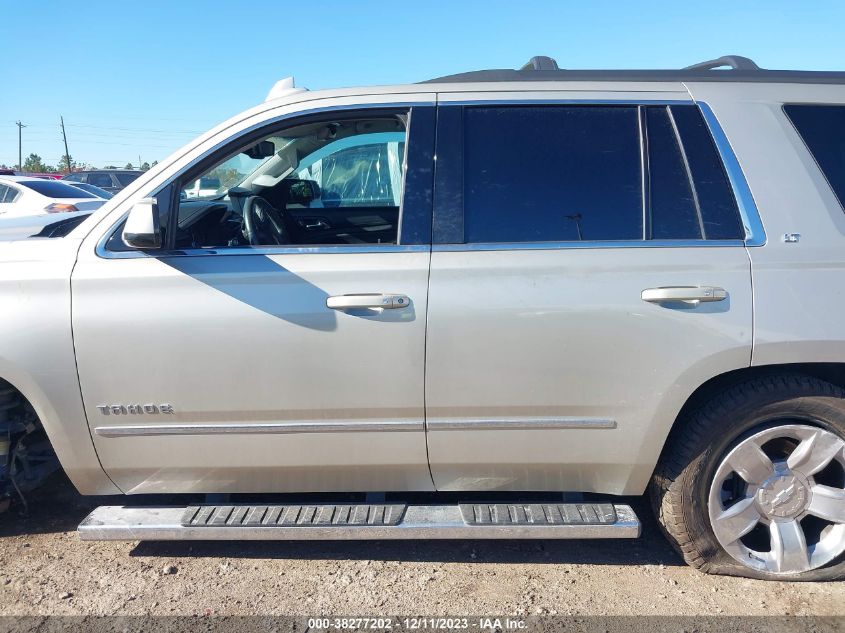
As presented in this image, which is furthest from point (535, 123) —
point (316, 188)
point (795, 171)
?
point (316, 188)

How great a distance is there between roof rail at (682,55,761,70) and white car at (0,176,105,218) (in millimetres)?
9804

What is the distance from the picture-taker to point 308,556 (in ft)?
9.45

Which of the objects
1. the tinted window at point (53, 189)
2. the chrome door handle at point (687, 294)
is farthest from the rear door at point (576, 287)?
the tinted window at point (53, 189)

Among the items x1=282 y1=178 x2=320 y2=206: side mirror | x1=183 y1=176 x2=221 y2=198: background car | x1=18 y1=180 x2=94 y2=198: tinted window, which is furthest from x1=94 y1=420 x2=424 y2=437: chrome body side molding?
x1=18 y1=180 x2=94 y2=198: tinted window

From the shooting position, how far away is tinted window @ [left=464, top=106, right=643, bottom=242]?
2539 mm

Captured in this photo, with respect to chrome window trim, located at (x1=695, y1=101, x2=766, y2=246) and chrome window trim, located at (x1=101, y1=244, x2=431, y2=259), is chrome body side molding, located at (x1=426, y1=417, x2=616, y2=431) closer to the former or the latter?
chrome window trim, located at (x1=101, y1=244, x2=431, y2=259)

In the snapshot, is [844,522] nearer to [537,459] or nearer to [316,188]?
[537,459]

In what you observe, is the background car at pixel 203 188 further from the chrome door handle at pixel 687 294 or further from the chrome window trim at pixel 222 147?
the chrome door handle at pixel 687 294

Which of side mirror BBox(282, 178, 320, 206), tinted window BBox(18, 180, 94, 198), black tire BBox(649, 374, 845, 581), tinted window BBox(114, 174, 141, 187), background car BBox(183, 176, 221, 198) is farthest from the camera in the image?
tinted window BBox(114, 174, 141, 187)

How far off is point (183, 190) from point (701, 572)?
2795 mm

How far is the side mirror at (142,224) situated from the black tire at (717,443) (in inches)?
89.8

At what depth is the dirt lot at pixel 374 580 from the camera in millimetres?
2537

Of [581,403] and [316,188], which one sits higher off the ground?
[316,188]

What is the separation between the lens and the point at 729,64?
9.78 ft
